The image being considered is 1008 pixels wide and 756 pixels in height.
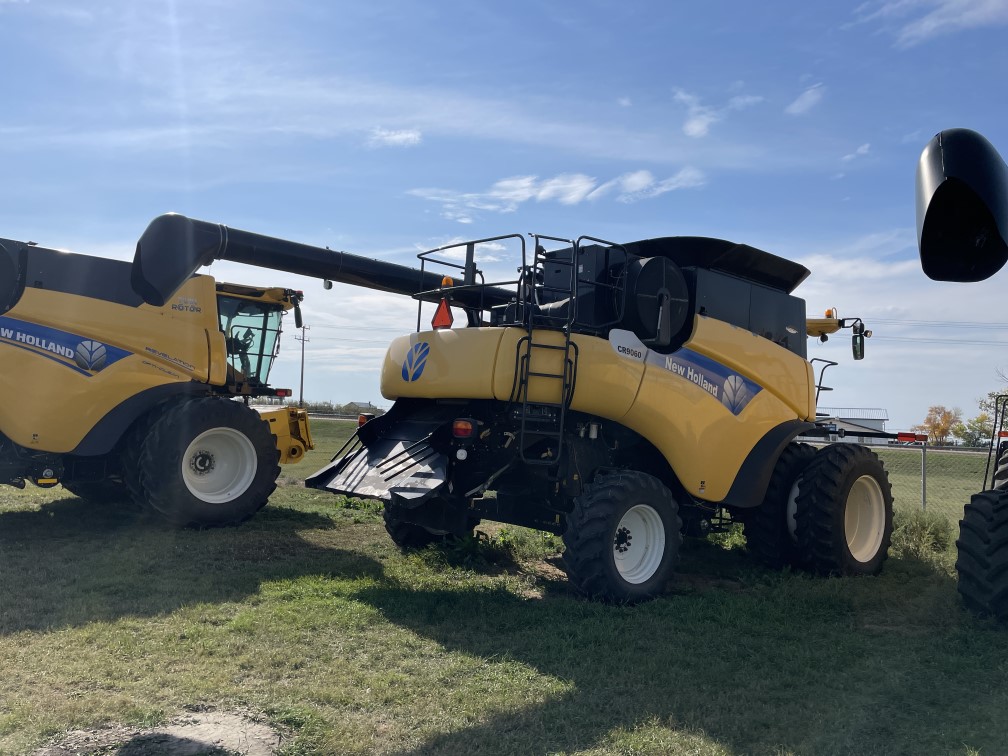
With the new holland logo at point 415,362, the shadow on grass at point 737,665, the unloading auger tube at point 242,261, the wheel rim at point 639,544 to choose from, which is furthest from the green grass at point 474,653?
the unloading auger tube at point 242,261

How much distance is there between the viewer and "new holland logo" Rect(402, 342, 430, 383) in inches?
287

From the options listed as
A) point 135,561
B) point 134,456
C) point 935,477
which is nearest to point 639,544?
point 135,561

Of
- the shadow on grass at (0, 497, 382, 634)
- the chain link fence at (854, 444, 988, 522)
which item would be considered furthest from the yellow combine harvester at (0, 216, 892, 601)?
the chain link fence at (854, 444, 988, 522)

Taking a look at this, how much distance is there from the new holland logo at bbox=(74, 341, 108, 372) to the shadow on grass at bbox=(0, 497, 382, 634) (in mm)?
1797

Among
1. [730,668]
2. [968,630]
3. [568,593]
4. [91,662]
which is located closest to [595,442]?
[568,593]

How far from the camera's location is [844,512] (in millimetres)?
8086

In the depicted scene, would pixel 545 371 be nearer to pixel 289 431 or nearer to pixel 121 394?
pixel 121 394

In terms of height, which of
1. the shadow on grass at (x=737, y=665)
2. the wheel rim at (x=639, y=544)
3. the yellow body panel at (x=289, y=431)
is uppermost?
the yellow body panel at (x=289, y=431)

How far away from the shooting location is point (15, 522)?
9.49m

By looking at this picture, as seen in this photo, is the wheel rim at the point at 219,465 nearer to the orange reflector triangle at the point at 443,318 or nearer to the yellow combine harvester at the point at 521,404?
the yellow combine harvester at the point at 521,404

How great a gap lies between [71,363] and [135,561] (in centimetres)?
247

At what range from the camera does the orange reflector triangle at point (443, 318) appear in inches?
295

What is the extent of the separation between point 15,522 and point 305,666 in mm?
6286

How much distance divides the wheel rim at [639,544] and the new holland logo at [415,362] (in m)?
2.17
